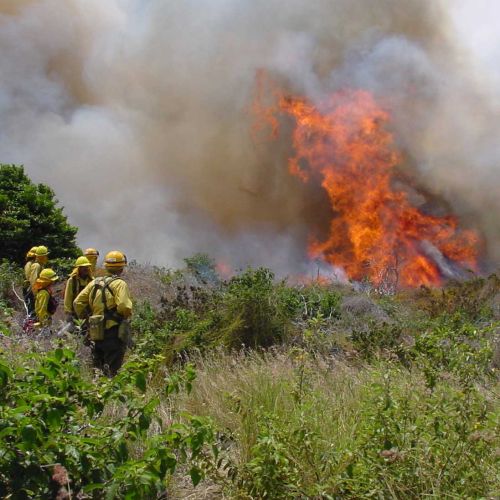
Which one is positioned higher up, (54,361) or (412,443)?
(54,361)

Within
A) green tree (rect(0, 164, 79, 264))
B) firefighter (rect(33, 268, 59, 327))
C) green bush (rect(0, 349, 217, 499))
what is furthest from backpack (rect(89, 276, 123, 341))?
green tree (rect(0, 164, 79, 264))

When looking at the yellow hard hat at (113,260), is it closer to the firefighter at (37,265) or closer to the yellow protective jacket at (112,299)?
the yellow protective jacket at (112,299)

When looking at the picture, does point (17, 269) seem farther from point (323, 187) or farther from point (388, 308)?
point (323, 187)

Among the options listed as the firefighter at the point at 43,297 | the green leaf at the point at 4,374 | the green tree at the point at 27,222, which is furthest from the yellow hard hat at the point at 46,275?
the green tree at the point at 27,222

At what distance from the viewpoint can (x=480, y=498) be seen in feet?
7.02

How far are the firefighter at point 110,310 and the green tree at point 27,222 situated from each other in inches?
295

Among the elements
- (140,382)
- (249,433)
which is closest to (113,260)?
(249,433)

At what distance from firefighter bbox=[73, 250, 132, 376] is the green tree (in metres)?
7.49

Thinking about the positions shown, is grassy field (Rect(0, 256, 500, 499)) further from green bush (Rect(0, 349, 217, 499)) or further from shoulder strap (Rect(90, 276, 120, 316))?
shoulder strap (Rect(90, 276, 120, 316))

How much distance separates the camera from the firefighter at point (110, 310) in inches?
214

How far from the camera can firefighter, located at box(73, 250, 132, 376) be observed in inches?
214

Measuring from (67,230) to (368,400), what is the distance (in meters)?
11.3

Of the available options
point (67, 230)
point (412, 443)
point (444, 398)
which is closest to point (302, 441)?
point (412, 443)

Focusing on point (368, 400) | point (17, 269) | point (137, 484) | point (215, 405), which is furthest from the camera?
point (17, 269)
